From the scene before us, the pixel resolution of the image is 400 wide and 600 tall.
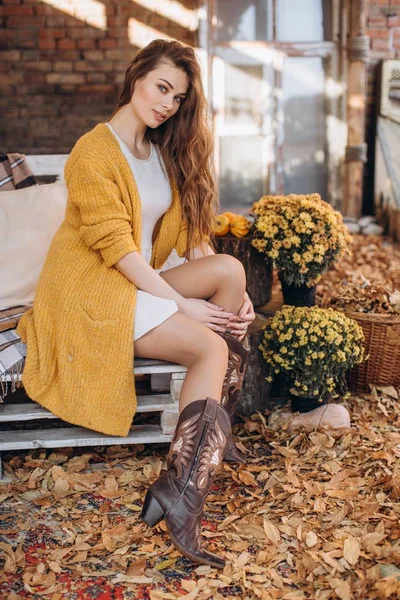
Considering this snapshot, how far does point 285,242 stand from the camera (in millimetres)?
3479

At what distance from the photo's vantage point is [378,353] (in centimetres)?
350

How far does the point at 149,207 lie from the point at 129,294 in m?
0.41

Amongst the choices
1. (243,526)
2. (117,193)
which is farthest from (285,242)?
(243,526)

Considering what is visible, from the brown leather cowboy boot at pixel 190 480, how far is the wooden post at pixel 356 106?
14.0 feet

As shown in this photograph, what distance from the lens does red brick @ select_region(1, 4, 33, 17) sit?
5934 mm

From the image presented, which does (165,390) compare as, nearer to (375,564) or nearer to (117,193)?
(117,193)

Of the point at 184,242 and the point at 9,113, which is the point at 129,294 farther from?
the point at 9,113

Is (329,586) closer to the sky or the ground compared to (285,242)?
closer to the ground

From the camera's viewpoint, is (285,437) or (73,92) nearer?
(285,437)

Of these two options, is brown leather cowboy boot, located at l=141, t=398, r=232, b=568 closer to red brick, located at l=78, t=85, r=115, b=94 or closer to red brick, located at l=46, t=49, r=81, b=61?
red brick, located at l=78, t=85, r=115, b=94

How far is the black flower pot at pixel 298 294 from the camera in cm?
374

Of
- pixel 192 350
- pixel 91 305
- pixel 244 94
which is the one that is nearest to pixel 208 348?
pixel 192 350

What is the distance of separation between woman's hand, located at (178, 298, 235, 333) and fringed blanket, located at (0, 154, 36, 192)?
117 cm

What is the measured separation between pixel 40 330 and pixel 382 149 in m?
4.27
